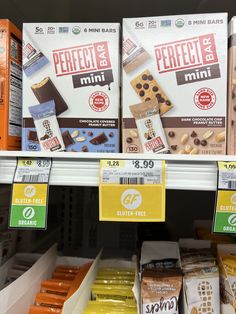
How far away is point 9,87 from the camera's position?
0.93 metres

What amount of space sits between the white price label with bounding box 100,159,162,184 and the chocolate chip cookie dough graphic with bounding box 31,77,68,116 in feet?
0.64

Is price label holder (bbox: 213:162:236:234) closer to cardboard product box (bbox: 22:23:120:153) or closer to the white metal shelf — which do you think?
the white metal shelf

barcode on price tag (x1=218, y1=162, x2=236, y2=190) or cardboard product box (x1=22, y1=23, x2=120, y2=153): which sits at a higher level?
cardboard product box (x1=22, y1=23, x2=120, y2=153)

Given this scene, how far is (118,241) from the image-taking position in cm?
155

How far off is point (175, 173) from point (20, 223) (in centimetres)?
39

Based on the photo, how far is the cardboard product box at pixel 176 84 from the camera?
0.87 metres

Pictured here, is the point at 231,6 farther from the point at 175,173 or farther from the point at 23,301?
the point at 23,301

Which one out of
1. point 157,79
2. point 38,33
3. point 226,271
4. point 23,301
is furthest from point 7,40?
point 226,271

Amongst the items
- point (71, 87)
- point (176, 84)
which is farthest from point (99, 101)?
point (176, 84)

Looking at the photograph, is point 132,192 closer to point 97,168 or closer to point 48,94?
point 97,168

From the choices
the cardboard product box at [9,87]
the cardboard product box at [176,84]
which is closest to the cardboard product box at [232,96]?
the cardboard product box at [176,84]

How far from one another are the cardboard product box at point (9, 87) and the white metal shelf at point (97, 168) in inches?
3.0

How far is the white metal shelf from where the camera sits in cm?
83

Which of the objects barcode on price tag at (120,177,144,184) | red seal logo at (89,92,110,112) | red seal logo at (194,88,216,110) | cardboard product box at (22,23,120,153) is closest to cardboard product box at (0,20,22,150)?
cardboard product box at (22,23,120,153)
